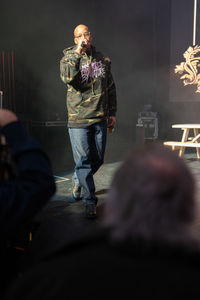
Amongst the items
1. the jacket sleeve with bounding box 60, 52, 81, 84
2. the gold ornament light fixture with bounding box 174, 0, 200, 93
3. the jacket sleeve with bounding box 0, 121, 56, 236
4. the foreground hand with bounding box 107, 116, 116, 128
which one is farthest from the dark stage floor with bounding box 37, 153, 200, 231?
the gold ornament light fixture with bounding box 174, 0, 200, 93

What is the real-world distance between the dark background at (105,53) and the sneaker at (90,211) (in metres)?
1.93

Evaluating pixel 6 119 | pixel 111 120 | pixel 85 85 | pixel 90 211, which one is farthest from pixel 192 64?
pixel 6 119

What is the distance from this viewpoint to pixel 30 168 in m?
0.70

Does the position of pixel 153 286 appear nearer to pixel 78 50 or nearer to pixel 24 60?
pixel 78 50

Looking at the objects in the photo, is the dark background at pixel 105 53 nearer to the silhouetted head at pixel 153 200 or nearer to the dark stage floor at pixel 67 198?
the dark stage floor at pixel 67 198

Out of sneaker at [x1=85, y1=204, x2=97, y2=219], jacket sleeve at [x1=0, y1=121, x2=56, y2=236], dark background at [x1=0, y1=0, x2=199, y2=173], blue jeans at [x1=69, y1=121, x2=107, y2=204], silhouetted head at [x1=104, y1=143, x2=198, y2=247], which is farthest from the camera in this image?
dark background at [x1=0, y1=0, x2=199, y2=173]

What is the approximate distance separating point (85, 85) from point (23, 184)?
191 cm

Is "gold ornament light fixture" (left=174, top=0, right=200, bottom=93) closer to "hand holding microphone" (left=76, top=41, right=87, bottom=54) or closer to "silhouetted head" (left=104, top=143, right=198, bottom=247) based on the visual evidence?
"hand holding microphone" (left=76, top=41, right=87, bottom=54)

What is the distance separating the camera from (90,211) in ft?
7.95

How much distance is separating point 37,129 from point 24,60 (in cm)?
121

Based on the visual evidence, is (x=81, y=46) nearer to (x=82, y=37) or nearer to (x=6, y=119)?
(x=82, y=37)

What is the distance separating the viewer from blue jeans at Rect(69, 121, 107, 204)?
2.55 meters

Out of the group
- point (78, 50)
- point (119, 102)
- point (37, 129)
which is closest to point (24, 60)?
point (37, 129)

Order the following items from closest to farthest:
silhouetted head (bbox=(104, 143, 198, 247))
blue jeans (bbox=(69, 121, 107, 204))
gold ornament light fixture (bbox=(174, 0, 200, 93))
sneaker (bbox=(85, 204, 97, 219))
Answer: silhouetted head (bbox=(104, 143, 198, 247)), sneaker (bbox=(85, 204, 97, 219)), blue jeans (bbox=(69, 121, 107, 204)), gold ornament light fixture (bbox=(174, 0, 200, 93))
